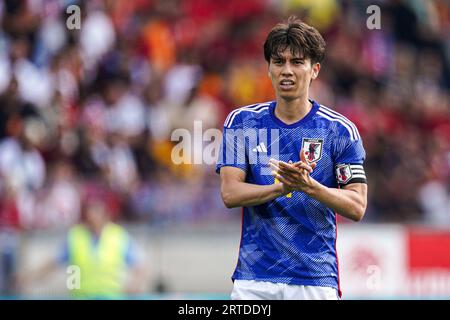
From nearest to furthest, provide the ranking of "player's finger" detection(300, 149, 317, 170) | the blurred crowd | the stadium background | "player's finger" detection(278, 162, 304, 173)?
"player's finger" detection(278, 162, 304, 173) → "player's finger" detection(300, 149, 317, 170) → the stadium background → the blurred crowd

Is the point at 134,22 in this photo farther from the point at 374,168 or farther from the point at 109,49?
the point at 374,168

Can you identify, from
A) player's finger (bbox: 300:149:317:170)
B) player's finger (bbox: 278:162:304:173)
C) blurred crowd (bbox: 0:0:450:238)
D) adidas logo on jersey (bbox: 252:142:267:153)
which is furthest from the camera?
blurred crowd (bbox: 0:0:450:238)

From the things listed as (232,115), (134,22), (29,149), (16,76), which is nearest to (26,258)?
(29,149)

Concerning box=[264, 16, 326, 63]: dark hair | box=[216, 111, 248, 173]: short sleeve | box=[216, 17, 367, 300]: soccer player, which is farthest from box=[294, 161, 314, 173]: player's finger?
box=[264, 16, 326, 63]: dark hair

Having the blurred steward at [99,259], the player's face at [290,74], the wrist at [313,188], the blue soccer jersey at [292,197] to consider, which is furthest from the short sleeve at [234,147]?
the blurred steward at [99,259]

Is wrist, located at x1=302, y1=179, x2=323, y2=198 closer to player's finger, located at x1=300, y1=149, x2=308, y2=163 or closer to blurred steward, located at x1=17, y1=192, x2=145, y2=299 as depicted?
player's finger, located at x1=300, y1=149, x2=308, y2=163

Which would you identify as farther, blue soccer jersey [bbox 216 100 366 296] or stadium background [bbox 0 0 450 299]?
stadium background [bbox 0 0 450 299]

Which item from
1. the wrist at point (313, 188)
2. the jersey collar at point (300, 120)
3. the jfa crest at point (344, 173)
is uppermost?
the jersey collar at point (300, 120)

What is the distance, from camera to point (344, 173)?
6109mm

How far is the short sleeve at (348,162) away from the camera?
20.0 feet

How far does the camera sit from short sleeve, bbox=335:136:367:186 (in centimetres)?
610

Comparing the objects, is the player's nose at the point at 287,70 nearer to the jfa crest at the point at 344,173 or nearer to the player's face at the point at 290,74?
the player's face at the point at 290,74

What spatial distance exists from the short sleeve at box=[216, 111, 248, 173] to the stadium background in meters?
5.76

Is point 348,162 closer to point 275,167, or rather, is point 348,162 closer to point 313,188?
point 313,188
